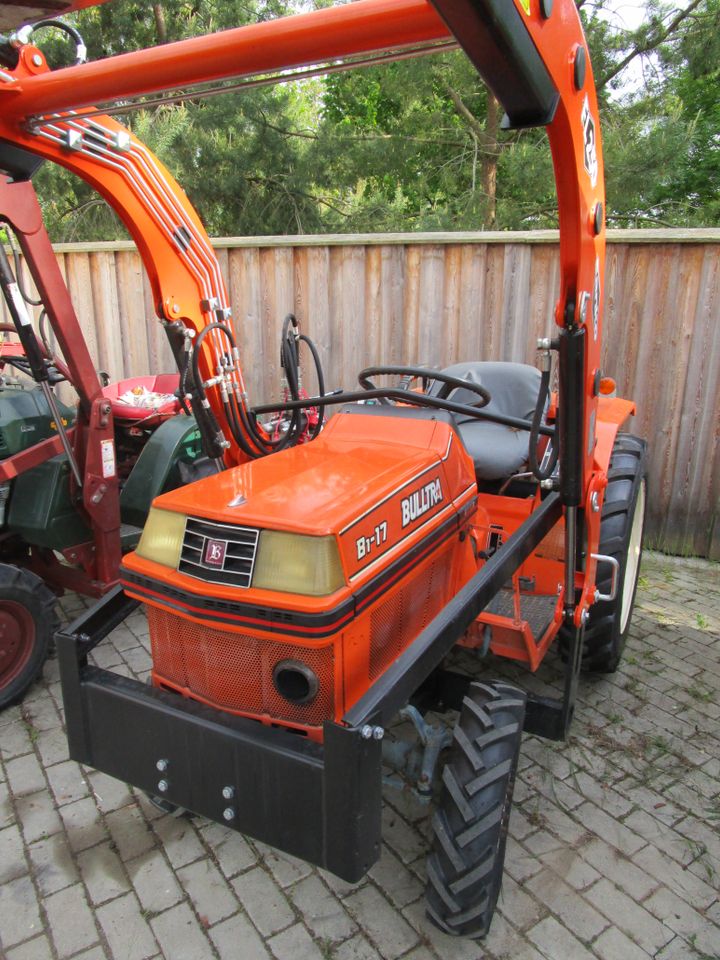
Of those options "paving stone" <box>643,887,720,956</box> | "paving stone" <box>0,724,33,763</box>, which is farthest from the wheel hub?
"paving stone" <box>643,887,720,956</box>

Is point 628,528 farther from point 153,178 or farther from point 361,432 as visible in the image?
point 153,178

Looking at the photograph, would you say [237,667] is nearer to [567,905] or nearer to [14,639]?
[567,905]

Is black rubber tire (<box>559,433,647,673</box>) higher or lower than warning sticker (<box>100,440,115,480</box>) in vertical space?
lower

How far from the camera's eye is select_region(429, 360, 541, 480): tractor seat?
2.94 metres

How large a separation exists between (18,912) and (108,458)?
1.90 meters

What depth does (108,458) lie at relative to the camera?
11.2 feet

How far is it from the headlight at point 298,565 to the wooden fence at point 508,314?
3369mm

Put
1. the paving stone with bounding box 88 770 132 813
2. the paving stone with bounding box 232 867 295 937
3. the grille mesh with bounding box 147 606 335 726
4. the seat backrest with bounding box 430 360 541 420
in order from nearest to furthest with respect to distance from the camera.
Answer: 1. the grille mesh with bounding box 147 606 335 726
2. the paving stone with bounding box 232 867 295 937
3. the paving stone with bounding box 88 770 132 813
4. the seat backrest with bounding box 430 360 541 420

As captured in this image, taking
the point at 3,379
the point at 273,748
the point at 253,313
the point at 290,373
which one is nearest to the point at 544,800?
the point at 273,748

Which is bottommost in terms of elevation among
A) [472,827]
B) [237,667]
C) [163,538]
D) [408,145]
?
[472,827]

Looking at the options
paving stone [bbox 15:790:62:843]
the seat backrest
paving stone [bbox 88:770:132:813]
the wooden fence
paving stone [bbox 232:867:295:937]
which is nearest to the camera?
paving stone [bbox 232:867:295:937]

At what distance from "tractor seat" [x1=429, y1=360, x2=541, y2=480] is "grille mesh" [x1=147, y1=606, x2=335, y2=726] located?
133 cm

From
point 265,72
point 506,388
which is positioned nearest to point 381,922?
point 506,388

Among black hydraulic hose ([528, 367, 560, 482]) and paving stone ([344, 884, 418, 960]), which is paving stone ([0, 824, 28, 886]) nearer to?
paving stone ([344, 884, 418, 960])
